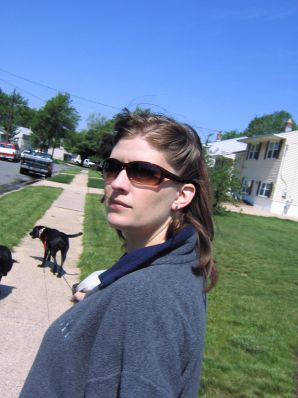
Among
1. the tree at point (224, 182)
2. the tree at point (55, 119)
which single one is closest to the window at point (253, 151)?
the tree at point (224, 182)

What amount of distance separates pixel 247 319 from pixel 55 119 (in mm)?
79911

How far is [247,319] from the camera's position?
21.5 ft

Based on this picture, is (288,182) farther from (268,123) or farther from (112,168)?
(268,123)

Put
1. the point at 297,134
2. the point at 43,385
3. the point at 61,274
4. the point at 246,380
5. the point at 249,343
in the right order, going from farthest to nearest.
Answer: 1. the point at 297,134
2. the point at 61,274
3. the point at 249,343
4. the point at 246,380
5. the point at 43,385

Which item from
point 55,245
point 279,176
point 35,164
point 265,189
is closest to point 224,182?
point 279,176

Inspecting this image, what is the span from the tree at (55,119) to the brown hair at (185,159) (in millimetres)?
83113

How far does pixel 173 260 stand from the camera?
1.37 meters

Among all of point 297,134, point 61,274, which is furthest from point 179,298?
point 297,134

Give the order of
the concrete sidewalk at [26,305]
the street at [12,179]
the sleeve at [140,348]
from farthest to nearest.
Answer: the street at [12,179], the concrete sidewalk at [26,305], the sleeve at [140,348]

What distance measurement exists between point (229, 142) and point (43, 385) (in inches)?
2334

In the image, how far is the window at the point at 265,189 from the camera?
3588cm

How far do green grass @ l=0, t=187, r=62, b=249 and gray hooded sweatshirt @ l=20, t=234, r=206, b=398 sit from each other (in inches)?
302

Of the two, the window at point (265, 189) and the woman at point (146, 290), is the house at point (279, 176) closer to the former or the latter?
the window at point (265, 189)

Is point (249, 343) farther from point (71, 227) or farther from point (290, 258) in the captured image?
Result: point (290, 258)
